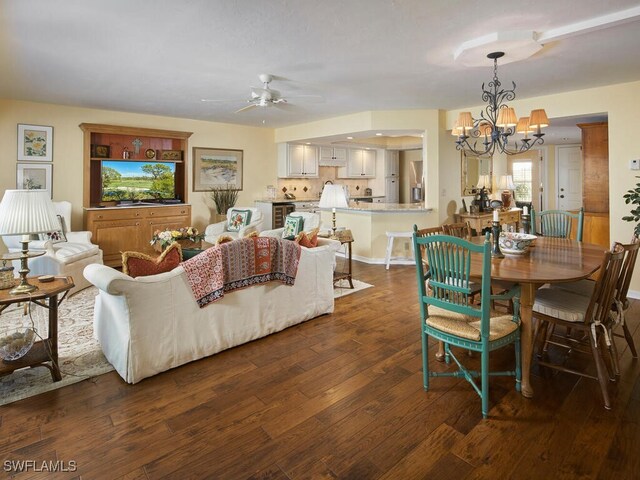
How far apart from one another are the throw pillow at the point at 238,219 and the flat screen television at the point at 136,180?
54.5 inches

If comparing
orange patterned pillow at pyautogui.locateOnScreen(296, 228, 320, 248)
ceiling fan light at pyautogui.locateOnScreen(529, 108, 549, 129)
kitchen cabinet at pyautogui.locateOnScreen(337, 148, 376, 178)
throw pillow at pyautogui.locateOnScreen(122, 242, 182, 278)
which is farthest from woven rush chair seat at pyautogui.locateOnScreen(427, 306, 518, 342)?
kitchen cabinet at pyautogui.locateOnScreen(337, 148, 376, 178)

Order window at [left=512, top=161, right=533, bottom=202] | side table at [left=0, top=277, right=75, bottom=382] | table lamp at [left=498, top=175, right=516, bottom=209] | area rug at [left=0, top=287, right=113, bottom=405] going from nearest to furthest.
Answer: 1. side table at [left=0, top=277, right=75, bottom=382]
2. area rug at [left=0, top=287, right=113, bottom=405]
3. table lamp at [left=498, top=175, right=516, bottom=209]
4. window at [left=512, top=161, right=533, bottom=202]

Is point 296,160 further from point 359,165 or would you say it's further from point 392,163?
point 392,163

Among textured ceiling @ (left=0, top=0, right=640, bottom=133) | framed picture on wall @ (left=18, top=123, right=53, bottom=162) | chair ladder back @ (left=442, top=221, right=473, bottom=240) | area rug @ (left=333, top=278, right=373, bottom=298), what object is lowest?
area rug @ (left=333, top=278, right=373, bottom=298)

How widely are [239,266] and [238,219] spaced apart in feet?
11.5

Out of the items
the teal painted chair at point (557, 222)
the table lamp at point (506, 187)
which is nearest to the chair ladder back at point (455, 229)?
the teal painted chair at point (557, 222)

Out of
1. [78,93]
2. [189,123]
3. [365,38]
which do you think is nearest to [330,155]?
[189,123]

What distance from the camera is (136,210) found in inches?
239

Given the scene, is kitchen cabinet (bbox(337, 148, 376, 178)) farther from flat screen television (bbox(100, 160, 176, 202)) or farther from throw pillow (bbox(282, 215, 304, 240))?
throw pillow (bbox(282, 215, 304, 240))

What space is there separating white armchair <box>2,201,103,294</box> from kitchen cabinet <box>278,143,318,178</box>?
417 cm

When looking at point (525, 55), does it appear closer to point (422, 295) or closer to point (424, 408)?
point (422, 295)

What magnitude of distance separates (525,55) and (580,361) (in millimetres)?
2523

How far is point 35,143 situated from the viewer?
5.46 m

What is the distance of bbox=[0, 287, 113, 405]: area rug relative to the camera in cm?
241
